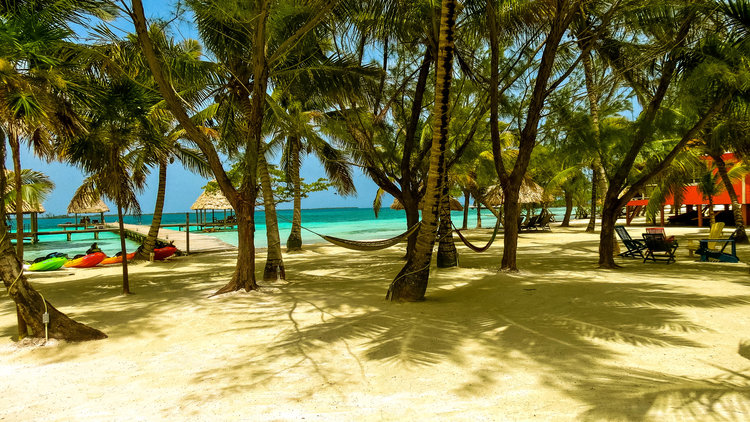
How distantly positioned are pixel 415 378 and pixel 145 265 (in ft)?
30.1

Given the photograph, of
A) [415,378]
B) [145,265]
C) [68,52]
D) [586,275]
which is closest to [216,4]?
[68,52]

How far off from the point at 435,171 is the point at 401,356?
7.94ft

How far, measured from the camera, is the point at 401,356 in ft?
11.1

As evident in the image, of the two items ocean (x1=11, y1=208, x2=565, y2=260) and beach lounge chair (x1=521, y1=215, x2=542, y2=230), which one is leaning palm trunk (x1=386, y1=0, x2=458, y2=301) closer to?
ocean (x1=11, y1=208, x2=565, y2=260)

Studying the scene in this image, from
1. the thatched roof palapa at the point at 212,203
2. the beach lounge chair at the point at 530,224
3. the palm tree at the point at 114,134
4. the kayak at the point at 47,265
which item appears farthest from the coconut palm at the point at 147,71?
the beach lounge chair at the point at 530,224

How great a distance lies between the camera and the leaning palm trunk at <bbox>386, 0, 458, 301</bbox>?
4965 millimetres

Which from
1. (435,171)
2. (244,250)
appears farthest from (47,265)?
(435,171)

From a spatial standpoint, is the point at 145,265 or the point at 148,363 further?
the point at 145,265

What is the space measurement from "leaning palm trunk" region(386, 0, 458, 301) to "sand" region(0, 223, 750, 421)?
0.28m

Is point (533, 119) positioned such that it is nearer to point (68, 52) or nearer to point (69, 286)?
point (68, 52)

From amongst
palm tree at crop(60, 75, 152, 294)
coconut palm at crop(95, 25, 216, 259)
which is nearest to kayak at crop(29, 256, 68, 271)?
coconut palm at crop(95, 25, 216, 259)

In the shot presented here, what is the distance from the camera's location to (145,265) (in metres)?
10.4

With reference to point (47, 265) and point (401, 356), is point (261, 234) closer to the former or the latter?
point (47, 265)

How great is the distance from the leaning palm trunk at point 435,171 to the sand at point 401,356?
28 cm
